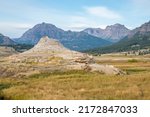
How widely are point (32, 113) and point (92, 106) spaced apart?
3.07 metres

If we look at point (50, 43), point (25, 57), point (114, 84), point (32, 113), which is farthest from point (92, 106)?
point (50, 43)

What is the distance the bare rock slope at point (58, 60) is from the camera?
56219 millimetres

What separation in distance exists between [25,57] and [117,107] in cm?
5356

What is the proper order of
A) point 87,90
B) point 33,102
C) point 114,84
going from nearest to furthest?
point 33,102
point 87,90
point 114,84

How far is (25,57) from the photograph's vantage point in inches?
2756

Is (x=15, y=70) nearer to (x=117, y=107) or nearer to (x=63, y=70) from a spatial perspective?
(x=63, y=70)

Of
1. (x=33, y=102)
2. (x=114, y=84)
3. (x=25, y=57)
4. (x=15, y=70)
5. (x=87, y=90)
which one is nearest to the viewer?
(x=33, y=102)

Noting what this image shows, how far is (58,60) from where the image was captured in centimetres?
6462

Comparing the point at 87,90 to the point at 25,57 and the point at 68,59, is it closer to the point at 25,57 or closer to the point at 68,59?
the point at 68,59

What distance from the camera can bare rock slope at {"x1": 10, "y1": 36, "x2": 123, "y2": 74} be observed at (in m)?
56.2

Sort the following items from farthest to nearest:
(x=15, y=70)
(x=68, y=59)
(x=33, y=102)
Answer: (x=68, y=59) < (x=15, y=70) < (x=33, y=102)

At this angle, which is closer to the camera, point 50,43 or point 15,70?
point 15,70

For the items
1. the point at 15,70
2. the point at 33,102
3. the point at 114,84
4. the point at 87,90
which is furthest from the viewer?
the point at 15,70

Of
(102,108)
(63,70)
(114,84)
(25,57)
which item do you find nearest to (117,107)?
(102,108)
